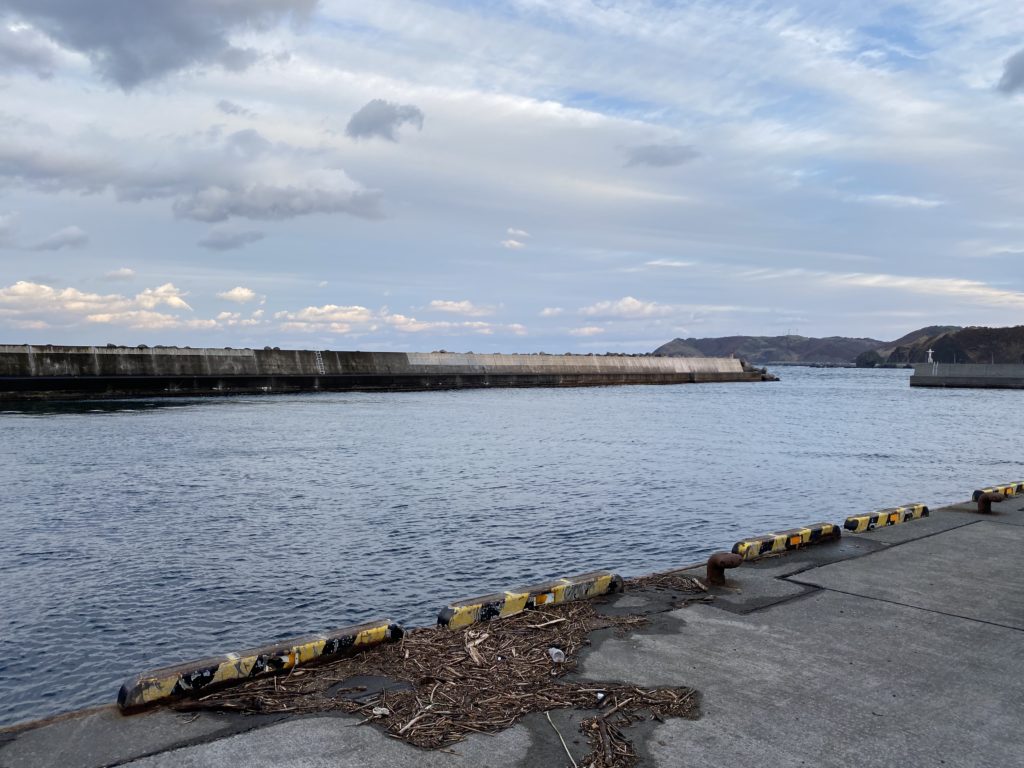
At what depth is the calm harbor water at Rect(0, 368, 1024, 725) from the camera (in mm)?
8859

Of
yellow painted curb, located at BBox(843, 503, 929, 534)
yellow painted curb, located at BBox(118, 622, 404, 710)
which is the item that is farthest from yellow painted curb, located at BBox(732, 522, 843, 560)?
yellow painted curb, located at BBox(118, 622, 404, 710)

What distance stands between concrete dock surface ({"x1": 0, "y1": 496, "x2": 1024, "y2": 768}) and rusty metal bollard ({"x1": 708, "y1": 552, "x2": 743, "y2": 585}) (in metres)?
0.16

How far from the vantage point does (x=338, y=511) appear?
15.4m

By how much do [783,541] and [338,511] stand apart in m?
9.33

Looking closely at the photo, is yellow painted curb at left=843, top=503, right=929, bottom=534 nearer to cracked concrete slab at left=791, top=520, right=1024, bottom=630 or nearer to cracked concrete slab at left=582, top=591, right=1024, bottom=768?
cracked concrete slab at left=791, top=520, right=1024, bottom=630

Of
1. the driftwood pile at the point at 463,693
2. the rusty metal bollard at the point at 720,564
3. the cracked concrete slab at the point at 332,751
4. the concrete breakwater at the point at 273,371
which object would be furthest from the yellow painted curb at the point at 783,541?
the concrete breakwater at the point at 273,371

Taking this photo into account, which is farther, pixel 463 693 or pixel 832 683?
pixel 832 683

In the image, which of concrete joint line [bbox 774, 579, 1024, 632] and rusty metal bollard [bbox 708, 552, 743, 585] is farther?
rusty metal bollard [bbox 708, 552, 743, 585]

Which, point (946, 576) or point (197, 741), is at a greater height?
point (197, 741)

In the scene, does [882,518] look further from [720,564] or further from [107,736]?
[107,736]

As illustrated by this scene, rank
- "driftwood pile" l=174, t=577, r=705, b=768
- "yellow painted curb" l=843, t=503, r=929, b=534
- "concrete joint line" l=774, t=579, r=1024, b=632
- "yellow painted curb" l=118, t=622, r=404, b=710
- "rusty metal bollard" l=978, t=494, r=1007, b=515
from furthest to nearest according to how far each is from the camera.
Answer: "rusty metal bollard" l=978, t=494, r=1007, b=515 → "yellow painted curb" l=843, t=503, r=929, b=534 → "concrete joint line" l=774, t=579, r=1024, b=632 → "yellow painted curb" l=118, t=622, r=404, b=710 → "driftwood pile" l=174, t=577, r=705, b=768

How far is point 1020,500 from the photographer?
13.3 m

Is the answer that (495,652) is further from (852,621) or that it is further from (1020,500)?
(1020,500)

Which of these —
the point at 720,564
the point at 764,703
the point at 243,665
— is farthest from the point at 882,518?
the point at 243,665
